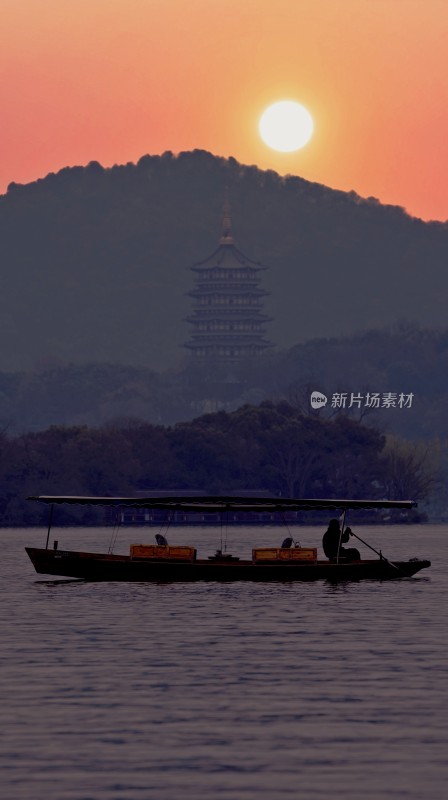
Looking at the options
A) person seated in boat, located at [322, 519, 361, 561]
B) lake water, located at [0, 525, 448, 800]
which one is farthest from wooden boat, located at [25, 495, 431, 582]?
lake water, located at [0, 525, 448, 800]

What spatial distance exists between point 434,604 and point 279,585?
14.2 m

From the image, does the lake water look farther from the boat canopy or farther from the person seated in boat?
Result: the boat canopy

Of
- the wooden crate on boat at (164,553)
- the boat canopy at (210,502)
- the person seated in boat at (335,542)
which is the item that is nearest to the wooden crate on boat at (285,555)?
the person seated in boat at (335,542)

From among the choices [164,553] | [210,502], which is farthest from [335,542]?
[164,553]

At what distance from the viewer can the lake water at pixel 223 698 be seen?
32.4m

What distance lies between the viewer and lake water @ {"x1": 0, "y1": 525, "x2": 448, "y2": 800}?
32.4 meters

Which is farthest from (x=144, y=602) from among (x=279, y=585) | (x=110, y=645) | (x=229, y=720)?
(x=229, y=720)

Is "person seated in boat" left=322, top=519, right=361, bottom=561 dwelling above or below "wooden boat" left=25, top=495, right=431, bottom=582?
above

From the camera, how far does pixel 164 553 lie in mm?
85375

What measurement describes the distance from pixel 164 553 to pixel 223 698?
4230 centimetres

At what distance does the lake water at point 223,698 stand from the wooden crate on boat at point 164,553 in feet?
12.8

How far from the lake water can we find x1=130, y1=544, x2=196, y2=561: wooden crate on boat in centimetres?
391

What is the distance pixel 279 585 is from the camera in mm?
91500

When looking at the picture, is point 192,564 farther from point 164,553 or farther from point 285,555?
point 285,555
